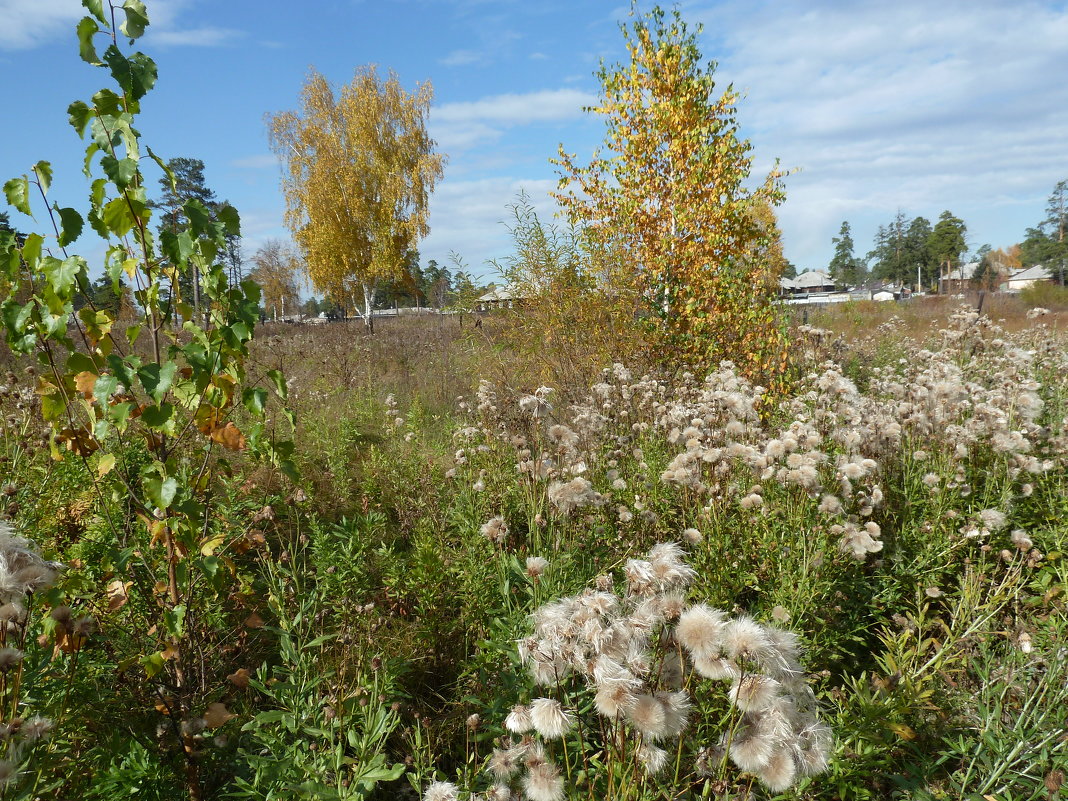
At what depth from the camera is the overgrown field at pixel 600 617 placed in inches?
67.3

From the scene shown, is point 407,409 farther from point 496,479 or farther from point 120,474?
point 120,474

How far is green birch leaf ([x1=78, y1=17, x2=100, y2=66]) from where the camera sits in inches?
82.5

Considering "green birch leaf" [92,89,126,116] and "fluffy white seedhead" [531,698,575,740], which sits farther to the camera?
"green birch leaf" [92,89,126,116]

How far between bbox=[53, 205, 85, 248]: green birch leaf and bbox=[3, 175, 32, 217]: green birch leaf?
8.7 inches

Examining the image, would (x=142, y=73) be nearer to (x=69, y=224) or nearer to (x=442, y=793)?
(x=69, y=224)

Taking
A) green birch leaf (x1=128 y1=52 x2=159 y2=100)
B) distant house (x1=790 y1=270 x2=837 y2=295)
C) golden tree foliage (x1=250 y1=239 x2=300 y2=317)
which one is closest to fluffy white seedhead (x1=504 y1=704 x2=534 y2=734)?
green birch leaf (x1=128 y1=52 x2=159 y2=100)

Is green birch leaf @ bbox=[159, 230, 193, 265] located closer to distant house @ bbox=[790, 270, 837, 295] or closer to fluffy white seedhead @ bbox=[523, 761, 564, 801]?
fluffy white seedhead @ bbox=[523, 761, 564, 801]

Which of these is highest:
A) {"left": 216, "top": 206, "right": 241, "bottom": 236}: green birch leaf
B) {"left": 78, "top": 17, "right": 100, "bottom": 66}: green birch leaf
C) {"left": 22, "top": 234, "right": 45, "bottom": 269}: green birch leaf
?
{"left": 78, "top": 17, "right": 100, "bottom": 66}: green birch leaf

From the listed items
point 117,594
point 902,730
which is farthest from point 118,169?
point 902,730

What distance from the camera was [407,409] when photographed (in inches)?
326

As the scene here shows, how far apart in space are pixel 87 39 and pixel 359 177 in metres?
25.4

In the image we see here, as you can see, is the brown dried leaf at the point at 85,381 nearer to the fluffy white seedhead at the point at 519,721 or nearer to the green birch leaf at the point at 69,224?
the green birch leaf at the point at 69,224

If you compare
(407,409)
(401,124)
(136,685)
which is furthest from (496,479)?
(401,124)

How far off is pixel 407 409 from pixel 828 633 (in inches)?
244
